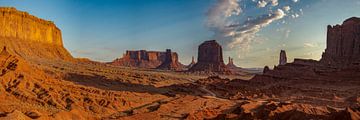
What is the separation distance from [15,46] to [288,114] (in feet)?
276

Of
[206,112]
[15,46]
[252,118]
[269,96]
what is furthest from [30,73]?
[15,46]

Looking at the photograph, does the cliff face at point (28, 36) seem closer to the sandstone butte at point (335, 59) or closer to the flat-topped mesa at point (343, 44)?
the sandstone butte at point (335, 59)

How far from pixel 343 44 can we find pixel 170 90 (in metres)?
43.7

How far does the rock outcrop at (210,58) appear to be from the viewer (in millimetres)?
137875

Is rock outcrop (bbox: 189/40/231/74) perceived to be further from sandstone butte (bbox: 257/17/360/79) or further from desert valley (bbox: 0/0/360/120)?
sandstone butte (bbox: 257/17/360/79)

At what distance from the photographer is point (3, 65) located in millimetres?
28234

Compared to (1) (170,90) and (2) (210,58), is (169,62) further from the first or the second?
(1) (170,90)

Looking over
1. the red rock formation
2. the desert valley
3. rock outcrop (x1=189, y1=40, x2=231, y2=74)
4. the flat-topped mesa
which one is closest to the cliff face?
the desert valley

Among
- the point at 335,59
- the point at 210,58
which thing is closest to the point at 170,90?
the point at 335,59

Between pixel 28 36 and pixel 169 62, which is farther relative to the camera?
pixel 169 62

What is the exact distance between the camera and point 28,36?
318ft

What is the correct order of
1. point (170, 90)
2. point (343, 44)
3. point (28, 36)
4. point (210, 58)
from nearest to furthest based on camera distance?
point (170, 90) < point (343, 44) < point (28, 36) < point (210, 58)

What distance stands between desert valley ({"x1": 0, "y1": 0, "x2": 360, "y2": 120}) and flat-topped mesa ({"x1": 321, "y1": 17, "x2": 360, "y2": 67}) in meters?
0.19

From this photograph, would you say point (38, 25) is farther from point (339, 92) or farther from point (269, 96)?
point (339, 92)
